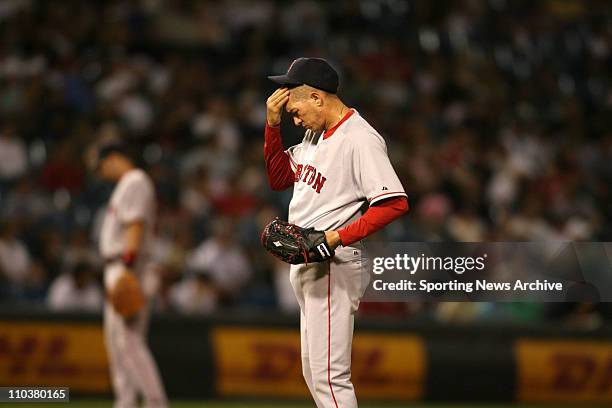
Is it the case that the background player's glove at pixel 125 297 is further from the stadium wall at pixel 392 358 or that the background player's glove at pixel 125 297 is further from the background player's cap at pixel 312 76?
the background player's cap at pixel 312 76

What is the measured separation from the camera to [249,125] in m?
12.4

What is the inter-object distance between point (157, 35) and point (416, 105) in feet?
11.9

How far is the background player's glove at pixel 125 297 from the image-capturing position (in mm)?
6879

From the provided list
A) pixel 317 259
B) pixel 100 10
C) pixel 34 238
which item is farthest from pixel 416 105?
pixel 317 259

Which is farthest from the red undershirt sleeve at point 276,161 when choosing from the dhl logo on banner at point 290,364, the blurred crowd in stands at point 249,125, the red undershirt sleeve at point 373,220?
the blurred crowd in stands at point 249,125

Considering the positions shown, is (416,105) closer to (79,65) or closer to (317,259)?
(79,65)

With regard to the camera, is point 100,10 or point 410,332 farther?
point 100,10

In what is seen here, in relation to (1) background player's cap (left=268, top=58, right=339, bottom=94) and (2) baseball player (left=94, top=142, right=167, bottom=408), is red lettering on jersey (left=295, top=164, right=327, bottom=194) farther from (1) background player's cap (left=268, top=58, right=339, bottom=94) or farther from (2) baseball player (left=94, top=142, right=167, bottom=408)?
(2) baseball player (left=94, top=142, right=167, bottom=408)

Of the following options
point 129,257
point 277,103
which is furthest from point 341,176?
point 129,257

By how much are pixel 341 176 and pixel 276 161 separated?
471mm

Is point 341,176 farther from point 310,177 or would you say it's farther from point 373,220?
point 373,220

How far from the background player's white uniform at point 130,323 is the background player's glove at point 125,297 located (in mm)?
77

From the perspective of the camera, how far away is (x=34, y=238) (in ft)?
34.0

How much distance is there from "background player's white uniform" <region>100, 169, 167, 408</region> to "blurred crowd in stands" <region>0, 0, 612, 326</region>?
6.78 ft
